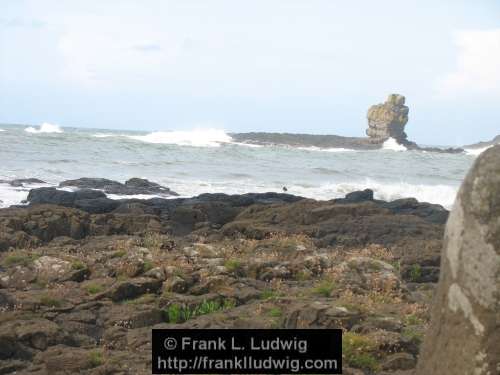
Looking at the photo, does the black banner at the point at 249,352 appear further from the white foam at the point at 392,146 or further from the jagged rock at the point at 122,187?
the white foam at the point at 392,146

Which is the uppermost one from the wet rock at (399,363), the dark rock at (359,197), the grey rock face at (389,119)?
the grey rock face at (389,119)

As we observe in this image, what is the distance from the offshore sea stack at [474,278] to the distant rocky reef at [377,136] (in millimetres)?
113431

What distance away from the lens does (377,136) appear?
125188mm

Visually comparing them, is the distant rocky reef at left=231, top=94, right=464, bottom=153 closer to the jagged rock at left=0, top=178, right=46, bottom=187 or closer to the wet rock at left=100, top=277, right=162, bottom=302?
the jagged rock at left=0, top=178, right=46, bottom=187

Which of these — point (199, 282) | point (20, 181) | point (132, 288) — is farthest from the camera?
point (20, 181)

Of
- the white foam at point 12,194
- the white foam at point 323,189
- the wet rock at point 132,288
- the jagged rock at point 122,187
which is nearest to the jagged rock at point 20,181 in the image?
the white foam at point 12,194

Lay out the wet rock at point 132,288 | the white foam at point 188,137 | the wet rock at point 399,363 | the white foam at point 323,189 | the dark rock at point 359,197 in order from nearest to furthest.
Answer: the wet rock at point 399,363, the wet rock at point 132,288, the dark rock at point 359,197, the white foam at point 323,189, the white foam at point 188,137

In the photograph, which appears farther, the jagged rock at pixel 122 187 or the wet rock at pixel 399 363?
the jagged rock at pixel 122 187

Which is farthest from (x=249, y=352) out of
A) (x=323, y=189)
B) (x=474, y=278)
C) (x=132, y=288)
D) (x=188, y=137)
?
(x=188, y=137)

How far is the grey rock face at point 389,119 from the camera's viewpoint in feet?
409

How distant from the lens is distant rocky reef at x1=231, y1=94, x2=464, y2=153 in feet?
395

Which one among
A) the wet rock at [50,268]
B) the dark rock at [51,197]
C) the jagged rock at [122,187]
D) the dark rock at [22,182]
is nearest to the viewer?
the wet rock at [50,268]

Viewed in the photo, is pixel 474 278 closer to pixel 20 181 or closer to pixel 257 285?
pixel 257 285

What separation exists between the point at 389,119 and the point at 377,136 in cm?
403
